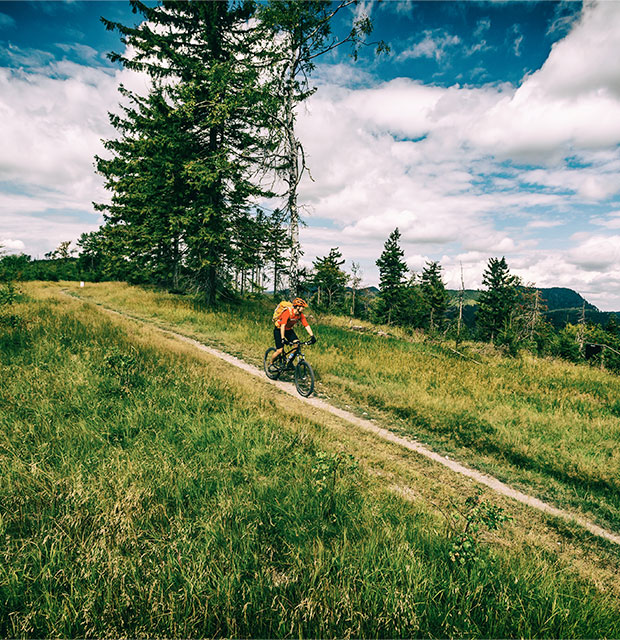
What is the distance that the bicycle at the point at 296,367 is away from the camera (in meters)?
8.36

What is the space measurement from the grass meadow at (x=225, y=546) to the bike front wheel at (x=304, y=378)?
3.31 metres

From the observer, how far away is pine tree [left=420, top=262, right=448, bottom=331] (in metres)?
58.8

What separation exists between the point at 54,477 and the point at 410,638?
3.32m

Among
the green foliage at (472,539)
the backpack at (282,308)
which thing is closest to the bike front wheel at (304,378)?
the backpack at (282,308)

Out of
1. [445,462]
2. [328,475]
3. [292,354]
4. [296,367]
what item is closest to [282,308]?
[292,354]

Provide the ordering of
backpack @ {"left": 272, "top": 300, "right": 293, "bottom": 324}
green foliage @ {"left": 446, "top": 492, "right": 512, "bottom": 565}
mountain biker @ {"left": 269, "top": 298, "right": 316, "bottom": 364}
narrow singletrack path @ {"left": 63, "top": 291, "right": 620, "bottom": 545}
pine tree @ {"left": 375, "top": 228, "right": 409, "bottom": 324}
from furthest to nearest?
pine tree @ {"left": 375, "top": 228, "right": 409, "bottom": 324} → backpack @ {"left": 272, "top": 300, "right": 293, "bottom": 324} → mountain biker @ {"left": 269, "top": 298, "right": 316, "bottom": 364} → narrow singletrack path @ {"left": 63, "top": 291, "right": 620, "bottom": 545} → green foliage @ {"left": 446, "top": 492, "right": 512, "bottom": 565}

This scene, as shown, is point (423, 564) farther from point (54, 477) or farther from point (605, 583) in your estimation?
point (54, 477)

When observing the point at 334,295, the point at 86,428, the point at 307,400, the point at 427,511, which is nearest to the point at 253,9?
the point at 307,400

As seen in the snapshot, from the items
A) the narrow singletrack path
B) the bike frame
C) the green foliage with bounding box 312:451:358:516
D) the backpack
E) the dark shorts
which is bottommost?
the narrow singletrack path

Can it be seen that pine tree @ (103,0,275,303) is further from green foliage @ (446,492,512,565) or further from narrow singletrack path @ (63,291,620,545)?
green foliage @ (446,492,512,565)

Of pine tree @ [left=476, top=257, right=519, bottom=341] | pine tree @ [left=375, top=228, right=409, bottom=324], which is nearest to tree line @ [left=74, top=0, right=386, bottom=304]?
pine tree @ [left=375, top=228, right=409, bottom=324]

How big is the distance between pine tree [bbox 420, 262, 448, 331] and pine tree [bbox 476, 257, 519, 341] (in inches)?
288

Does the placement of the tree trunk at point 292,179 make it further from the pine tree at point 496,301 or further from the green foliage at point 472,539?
the pine tree at point 496,301

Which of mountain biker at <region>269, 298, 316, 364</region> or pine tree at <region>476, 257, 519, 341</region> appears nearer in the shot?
mountain biker at <region>269, 298, 316, 364</region>
